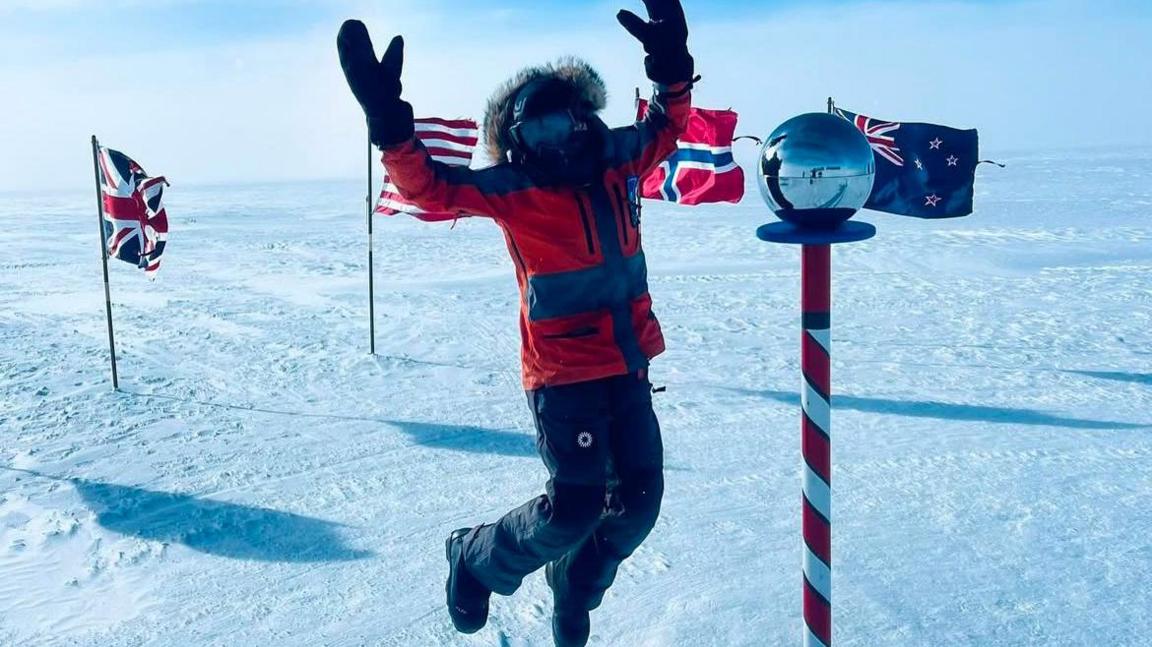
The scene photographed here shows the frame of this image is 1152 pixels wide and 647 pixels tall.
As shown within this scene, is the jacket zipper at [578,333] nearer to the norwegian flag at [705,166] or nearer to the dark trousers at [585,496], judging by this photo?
the dark trousers at [585,496]

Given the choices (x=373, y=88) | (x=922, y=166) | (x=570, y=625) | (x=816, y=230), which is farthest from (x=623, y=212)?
(x=922, y=166)

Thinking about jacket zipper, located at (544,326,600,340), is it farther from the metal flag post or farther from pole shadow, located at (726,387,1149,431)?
pole shadow, located at (726,387,1149,431)

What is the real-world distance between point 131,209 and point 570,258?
249 inches

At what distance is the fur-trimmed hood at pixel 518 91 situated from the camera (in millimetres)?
2836

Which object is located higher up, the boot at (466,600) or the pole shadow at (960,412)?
the boot at (466,600)

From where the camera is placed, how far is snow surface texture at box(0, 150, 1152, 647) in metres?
3.72

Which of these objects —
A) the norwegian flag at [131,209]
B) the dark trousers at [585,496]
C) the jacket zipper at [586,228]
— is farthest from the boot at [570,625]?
the norwegian flag at [131,209]

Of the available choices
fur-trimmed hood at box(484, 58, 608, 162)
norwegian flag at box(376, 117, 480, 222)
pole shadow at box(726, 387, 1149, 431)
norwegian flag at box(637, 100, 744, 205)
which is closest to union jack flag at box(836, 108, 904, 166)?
norwegian flag at box(637, 100, 744, 205)

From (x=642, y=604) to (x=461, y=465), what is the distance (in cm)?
216

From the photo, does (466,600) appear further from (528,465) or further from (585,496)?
(528,465)

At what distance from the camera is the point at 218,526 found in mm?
4754

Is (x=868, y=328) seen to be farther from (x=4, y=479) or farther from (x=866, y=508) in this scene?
(x=4, y=479)

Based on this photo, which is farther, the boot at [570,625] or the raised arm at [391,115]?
the boot at [570,625]

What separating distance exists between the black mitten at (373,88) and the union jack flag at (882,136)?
22.3 ft
